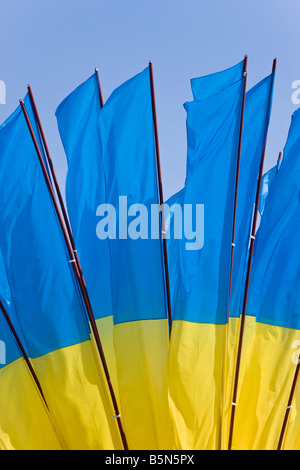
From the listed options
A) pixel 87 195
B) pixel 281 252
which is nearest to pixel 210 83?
pixel 87 195

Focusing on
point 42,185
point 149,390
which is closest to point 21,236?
point 42,185

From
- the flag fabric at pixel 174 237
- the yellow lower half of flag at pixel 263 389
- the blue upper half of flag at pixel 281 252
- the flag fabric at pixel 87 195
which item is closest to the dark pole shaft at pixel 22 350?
the flag fabric at pixel 87 195

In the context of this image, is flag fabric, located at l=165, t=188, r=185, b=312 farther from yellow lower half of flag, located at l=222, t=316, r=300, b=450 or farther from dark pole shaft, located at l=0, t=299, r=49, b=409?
dark pole shaft, located at l=0, t=299, r=49, b=409

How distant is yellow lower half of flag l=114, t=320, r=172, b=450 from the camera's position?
7.15 m

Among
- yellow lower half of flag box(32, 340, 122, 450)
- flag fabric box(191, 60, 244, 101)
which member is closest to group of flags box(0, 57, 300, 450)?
yellow lower half of flag box(32, 340, 122, 450)

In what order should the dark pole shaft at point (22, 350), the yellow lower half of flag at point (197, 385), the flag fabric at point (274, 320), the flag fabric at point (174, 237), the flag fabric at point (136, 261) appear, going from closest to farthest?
the yellow lower half of flag at point (197, 385) → the flag fabric at point (136, 261) → the flag fabric at point (274, 320) → the dark pole shaft at point (22, 350) → the flag fabric at point (174, 237)

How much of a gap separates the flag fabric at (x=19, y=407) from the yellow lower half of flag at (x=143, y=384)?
1.23 meters

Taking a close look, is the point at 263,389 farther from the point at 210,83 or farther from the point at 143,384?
the point at 210,83

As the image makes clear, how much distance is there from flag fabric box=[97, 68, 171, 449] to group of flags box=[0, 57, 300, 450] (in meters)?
0.02

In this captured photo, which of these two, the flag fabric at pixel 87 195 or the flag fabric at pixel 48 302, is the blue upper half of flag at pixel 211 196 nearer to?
the flag fabric at pixel 87 195

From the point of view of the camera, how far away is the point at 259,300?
8.12 metres

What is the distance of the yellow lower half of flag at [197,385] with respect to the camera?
6.95 metres

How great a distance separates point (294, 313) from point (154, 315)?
6.92 ft

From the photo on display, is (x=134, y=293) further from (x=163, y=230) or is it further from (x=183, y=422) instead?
(x=183, y=422)
